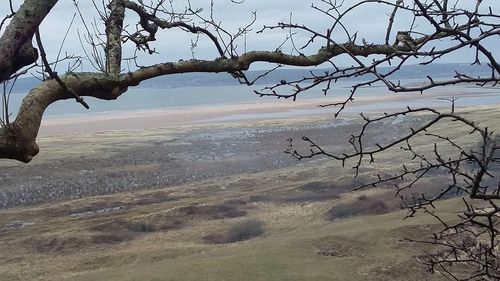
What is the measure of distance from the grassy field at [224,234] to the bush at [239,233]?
43mm

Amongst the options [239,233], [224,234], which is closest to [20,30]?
[224,234]

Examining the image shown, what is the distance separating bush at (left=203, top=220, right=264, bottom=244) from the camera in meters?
22.4

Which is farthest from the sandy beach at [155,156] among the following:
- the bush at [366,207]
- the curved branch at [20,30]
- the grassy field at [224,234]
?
the curved branch at [20,30]

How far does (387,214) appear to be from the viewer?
23375 mm

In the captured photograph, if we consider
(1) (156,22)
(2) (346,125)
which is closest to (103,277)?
(1) (156,22)

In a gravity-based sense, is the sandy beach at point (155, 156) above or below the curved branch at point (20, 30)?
below

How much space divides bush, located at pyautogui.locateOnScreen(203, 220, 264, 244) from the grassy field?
0.04m

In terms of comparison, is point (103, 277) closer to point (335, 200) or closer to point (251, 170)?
point (335, 200)

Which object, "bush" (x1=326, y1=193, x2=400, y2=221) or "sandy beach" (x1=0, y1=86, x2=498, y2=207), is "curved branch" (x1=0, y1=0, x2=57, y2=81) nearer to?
"bush" (x1=326, y1=193, x2=400, y2=221)

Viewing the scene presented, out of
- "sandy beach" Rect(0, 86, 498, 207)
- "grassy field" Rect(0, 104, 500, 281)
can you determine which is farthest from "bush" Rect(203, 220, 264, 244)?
"sandy beach" Rect(0, 86, 498, 207)

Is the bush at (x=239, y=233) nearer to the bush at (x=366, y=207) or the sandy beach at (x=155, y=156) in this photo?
the bush at (x=366, y=207)

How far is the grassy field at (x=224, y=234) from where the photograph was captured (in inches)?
683

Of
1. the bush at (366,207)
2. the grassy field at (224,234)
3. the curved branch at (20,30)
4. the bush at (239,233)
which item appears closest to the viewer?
the curved branch at (20,30)

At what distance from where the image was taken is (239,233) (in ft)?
75.9
